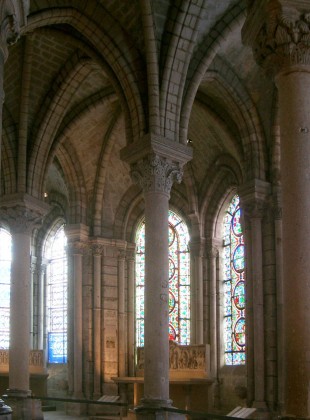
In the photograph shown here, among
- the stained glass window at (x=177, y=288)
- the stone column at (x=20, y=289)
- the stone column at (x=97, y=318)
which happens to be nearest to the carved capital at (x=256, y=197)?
the stone column at (x=20, y=289)

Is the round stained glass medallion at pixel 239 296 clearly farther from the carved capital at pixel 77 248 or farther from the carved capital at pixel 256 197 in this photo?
the carved capital at pixel 77 248

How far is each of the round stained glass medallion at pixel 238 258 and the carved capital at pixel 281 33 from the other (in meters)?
12.8

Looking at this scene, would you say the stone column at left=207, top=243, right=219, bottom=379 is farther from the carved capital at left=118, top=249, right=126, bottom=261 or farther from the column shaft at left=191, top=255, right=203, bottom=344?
the carved capital at left=118, top=249, right=126, bottom=261

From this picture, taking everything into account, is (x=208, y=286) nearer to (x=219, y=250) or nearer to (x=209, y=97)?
(x=219, y=250)

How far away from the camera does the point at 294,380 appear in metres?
8.27

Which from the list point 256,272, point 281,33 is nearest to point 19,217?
point 256,272

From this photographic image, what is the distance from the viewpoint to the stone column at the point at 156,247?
13.6 meters

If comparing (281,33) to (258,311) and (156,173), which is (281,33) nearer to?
(156,173)

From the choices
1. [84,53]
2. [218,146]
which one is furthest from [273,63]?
[218,146]

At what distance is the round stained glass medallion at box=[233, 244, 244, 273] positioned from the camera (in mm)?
21953

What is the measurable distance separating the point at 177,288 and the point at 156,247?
993cm

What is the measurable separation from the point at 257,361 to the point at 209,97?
286 inches

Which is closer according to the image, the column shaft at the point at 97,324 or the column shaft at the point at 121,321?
the column shaft at the point at 97,324

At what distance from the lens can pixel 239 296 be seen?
21.8 meters
